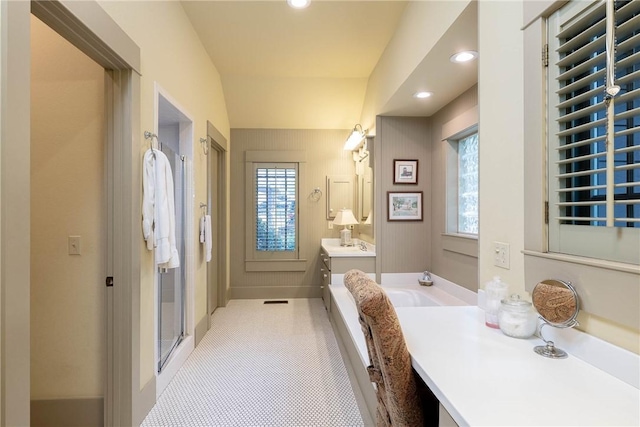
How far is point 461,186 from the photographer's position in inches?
121

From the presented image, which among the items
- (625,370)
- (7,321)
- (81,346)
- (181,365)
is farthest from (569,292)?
(181,365)

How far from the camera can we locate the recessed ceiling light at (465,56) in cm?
205

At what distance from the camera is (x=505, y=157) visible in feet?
4.55

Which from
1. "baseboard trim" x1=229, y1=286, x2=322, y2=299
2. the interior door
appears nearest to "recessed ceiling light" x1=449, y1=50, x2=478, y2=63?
the interior door

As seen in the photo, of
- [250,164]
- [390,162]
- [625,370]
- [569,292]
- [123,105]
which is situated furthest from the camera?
[250,164]

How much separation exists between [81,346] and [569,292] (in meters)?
2.41

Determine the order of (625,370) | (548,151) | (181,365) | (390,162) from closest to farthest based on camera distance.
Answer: (625,370) < (548,151) < (181,365) < (390,162)

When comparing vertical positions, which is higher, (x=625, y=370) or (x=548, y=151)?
(x=548, y=151)

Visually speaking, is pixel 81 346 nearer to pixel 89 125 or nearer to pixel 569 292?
pixel 89 125

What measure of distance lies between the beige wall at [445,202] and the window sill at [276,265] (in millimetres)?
1995

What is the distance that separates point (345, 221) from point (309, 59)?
2026 mm

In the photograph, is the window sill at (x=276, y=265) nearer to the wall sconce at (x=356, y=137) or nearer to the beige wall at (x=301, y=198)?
the beige wall at (x=301, y=198)

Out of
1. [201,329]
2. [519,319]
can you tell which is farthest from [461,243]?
[201,329]

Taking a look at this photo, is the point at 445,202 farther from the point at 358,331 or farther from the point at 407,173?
the point at 358,331
